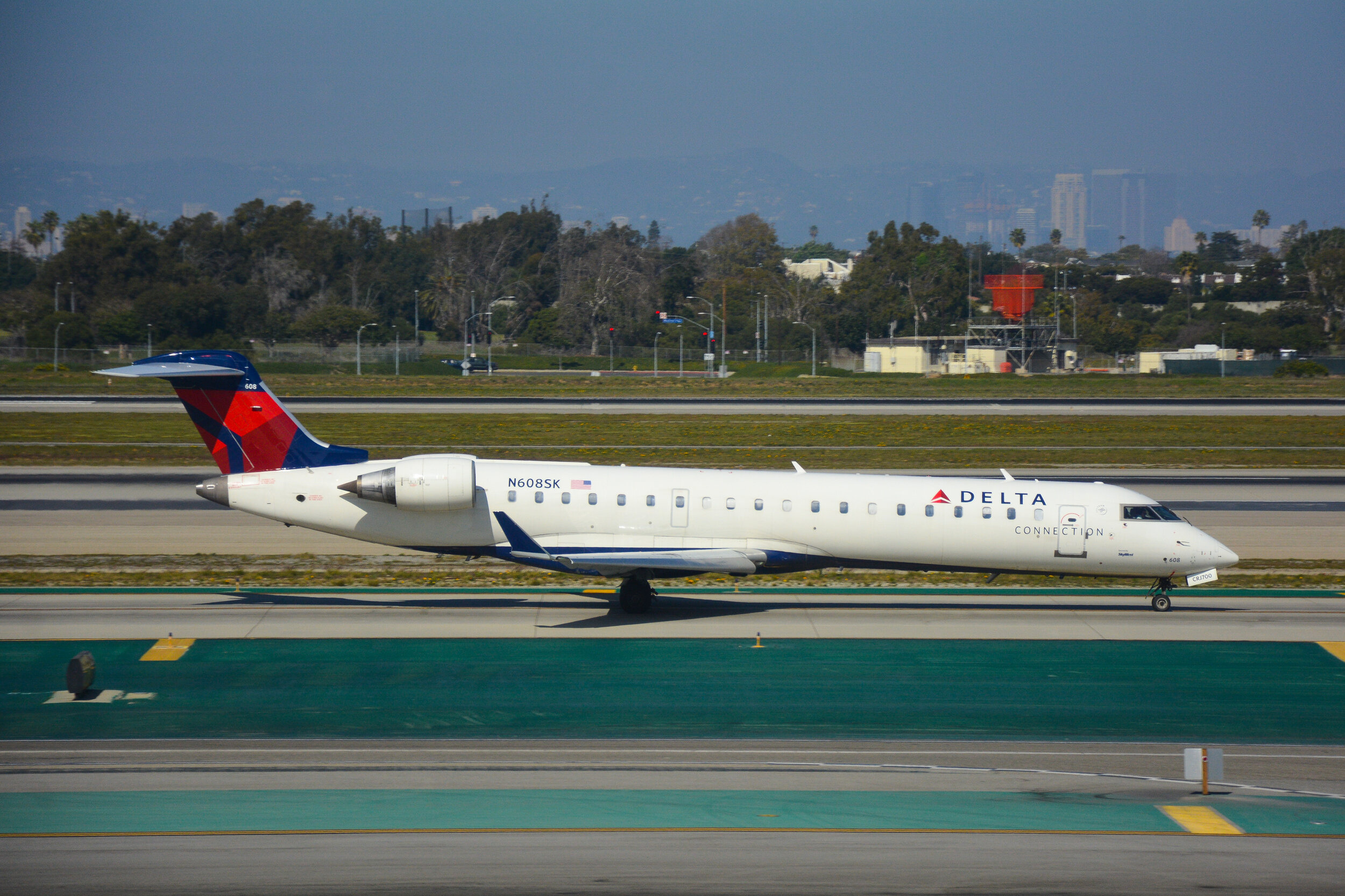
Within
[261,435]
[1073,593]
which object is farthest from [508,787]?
[1073,593]

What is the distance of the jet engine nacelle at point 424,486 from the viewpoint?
2322 centimetres

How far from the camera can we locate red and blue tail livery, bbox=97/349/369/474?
2414cm

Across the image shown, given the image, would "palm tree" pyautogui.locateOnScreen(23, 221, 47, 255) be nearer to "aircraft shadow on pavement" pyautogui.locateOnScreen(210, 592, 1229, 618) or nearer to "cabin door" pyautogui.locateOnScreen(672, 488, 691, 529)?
"aircraft shadow on pavement" pyautogui.locateOnScreen(210, 592, 1229, 618)

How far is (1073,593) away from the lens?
1064 inches

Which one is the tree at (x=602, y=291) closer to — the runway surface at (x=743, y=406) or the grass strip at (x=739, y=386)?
the grass strip at (x=739, y=386)

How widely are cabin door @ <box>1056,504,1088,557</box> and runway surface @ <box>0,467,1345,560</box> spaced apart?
32.9 feet

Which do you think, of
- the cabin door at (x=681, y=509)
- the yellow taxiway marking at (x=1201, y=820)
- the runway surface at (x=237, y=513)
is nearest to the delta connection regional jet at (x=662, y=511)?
the cabin door at (x=681, y=509)

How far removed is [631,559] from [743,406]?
180 feet

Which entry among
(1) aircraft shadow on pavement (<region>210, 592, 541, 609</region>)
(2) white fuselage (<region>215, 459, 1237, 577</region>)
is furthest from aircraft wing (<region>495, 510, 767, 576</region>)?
(1) aircraft shadow on pavement (<region>210, 592, 541, 609</region>)

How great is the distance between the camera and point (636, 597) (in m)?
23.9

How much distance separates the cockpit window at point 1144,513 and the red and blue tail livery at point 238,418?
16680 mm

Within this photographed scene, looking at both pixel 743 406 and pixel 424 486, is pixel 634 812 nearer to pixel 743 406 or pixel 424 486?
pixel 424 486

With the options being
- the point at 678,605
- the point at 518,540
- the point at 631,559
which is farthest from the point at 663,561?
the point at 518,540

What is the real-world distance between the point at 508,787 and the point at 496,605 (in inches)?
407
